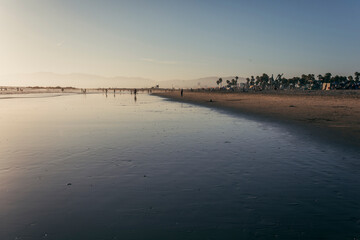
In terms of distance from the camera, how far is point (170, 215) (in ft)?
21.0

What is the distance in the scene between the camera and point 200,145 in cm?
1516

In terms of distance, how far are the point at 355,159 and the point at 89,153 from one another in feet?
39.7

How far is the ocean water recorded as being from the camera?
5.77 metres

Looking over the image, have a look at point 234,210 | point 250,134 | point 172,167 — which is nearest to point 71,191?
point 172,167

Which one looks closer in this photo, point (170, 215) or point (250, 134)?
point (170, 215)

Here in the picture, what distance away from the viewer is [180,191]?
7.98 metres

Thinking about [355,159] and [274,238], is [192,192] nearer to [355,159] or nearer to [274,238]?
[274,238]

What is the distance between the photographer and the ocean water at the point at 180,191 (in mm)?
5773

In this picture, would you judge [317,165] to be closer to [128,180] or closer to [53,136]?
[128,180]

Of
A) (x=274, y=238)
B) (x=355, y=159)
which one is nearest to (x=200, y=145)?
(x=355, y=159)

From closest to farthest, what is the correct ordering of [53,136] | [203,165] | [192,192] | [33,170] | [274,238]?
[274,238]
[192,192]
[33,170]
[203,165]
[53,136]

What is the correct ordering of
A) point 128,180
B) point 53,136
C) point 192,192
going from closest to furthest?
point 192,192
point 128,180
point 53,136

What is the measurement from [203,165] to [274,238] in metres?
5.68

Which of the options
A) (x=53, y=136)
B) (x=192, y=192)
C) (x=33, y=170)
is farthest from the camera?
(x=53, y=136)
